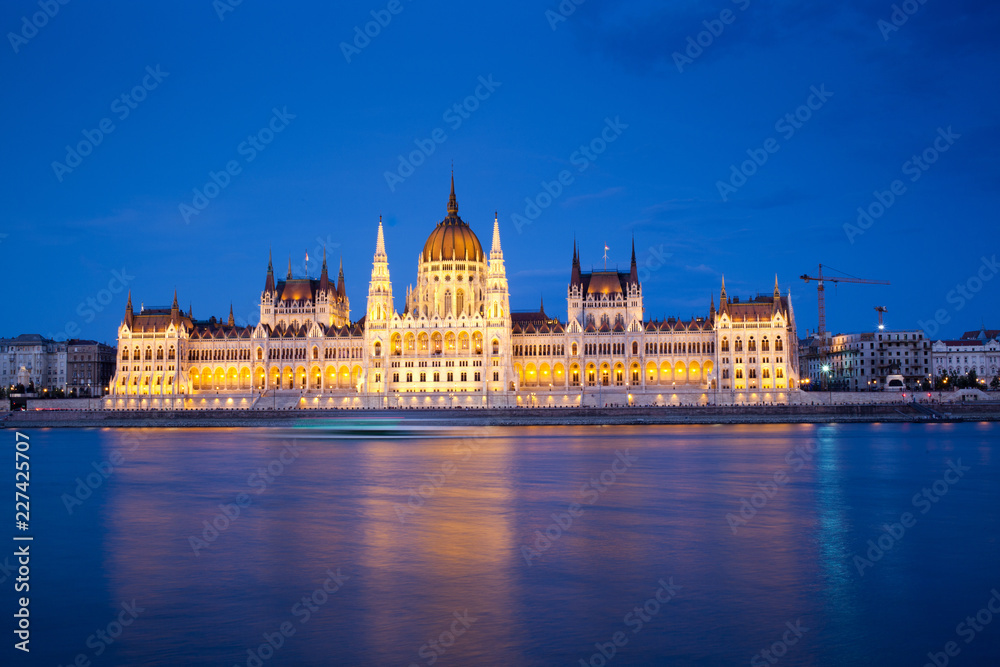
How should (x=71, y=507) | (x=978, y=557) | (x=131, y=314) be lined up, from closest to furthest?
(x=978, y=557), (x=71, y=507), (x=131, y=314)

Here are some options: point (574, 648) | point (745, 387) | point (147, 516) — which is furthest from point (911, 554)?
point (745, 387)

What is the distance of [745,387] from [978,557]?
73452 millimetres

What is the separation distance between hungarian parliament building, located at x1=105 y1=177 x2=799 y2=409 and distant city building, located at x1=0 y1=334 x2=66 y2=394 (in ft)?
102

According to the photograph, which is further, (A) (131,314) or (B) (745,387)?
(A) (131,314)

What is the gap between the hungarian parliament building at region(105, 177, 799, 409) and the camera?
304 feet

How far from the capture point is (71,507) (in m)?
29.1

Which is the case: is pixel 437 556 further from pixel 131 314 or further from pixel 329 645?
pixel 131 314
